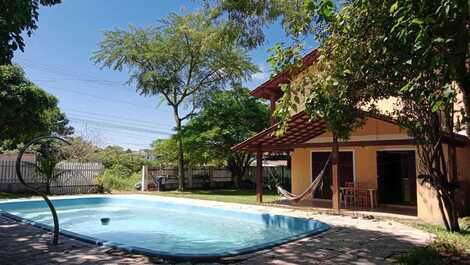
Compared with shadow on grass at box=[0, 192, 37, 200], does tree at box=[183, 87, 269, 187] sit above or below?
above

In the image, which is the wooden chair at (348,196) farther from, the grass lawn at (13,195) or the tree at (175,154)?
the grass lawn at (13,195)

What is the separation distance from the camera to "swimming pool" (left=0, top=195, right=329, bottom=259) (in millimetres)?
8266

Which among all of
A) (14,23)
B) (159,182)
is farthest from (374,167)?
(159,182)

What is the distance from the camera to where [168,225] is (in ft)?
37.5

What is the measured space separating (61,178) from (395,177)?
15768mm

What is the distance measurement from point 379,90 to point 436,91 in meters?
2.23

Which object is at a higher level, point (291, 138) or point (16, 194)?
point (291, 138)

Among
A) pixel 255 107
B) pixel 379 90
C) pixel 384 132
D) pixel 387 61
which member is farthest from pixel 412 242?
pixel 255 107

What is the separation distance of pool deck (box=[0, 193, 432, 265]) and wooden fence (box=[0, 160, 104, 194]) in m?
9.81

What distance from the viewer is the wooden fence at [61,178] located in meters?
17.0

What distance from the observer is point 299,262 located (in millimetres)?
5465

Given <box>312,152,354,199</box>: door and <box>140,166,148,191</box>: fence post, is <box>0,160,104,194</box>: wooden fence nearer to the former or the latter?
<box>140,166,148,191</box>: fence post

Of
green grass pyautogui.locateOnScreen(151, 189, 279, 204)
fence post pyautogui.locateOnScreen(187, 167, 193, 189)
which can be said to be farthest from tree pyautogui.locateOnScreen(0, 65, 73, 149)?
fence post pyautogui.locateOnScreen(187, 167, 193, 189)

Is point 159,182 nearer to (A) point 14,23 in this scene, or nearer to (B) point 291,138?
(B) point 291,138
